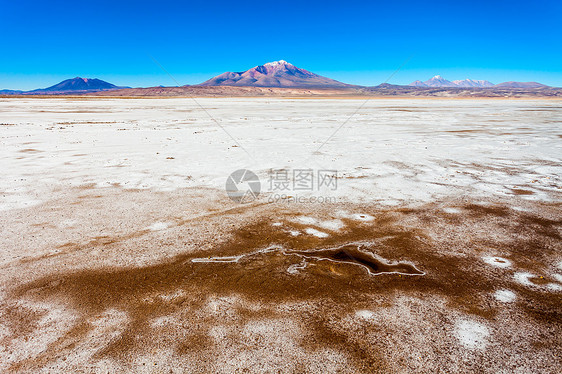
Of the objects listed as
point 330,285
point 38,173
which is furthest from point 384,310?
point 38,173

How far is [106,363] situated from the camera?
8.07 feet

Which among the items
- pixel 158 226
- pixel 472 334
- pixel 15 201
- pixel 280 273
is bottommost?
pixel 472 334

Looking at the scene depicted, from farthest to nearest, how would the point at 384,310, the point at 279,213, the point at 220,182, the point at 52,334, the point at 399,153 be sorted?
the point at 399,153 < the point at 220,182 < the point at 279,213 < the point at 384,310 < the point at 52,334

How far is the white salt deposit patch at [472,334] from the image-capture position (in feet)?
8.75

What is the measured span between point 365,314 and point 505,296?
147cm

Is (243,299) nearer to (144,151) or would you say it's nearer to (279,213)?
(279,213)

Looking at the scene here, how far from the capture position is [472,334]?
2.77 metres

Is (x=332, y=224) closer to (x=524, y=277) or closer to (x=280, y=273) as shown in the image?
(x=280, y=273)

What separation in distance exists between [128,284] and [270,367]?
6.05 feet

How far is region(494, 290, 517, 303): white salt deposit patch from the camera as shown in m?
3.22

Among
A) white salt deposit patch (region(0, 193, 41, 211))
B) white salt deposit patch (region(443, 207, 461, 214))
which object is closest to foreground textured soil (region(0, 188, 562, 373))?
white salt deposit patch (region(443, 207, 461, 214))

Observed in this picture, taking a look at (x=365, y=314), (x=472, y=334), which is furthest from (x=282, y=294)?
(x=472, y=334)

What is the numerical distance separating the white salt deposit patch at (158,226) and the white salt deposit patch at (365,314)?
308 cm

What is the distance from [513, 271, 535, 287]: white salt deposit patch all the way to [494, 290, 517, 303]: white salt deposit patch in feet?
0.96
